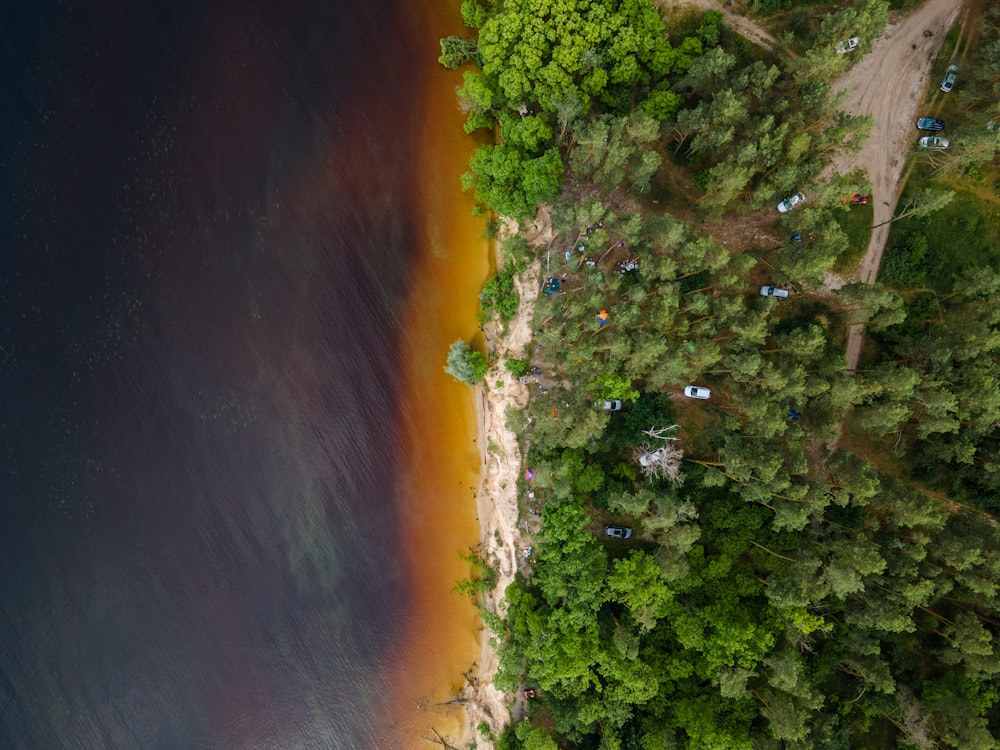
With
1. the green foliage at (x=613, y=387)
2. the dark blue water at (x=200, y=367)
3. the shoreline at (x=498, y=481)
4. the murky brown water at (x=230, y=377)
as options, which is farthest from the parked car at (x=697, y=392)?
the dark blue water at (x=200, y=367)

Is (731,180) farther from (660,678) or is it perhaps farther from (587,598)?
(660,678)

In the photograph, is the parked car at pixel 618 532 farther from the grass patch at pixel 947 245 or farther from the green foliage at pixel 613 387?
the grass patch at pixel 947 245

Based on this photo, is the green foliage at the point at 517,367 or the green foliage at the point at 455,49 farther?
the green foliage at the point at 517,367

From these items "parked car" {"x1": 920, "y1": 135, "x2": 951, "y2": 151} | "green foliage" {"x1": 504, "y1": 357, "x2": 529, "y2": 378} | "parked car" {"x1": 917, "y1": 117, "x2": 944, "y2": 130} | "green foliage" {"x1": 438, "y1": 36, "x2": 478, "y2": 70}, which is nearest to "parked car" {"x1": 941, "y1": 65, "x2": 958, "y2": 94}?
"parked car" {"x1": 917, "y1": 117, "x2": 944, "y2": 130}

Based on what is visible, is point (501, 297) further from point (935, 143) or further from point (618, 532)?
point (935, 143)

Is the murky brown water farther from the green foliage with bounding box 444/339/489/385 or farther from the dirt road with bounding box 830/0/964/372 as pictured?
the dirt road with bounding box 830/0/964/372

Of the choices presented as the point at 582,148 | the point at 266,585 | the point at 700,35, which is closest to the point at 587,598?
the point at 266,585

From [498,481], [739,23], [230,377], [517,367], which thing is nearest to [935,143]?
[739,23]
